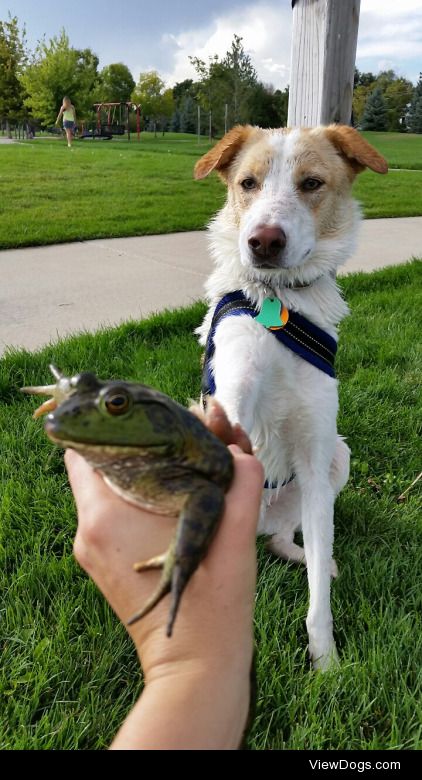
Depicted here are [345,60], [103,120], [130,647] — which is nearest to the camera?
[130,647]

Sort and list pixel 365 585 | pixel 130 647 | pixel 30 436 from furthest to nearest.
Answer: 1. pixel 30 436
2. pixel 365 585
3. pixel 130 647

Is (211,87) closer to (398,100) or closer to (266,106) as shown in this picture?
(266,106)

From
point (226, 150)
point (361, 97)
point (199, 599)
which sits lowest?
point (199, 599)

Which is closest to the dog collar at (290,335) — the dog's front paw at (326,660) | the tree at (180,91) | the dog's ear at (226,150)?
the dog's ear at (226,150)

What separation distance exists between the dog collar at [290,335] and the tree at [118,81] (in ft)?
234

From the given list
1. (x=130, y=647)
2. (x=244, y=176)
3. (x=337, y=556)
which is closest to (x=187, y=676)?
(x=130, y=647)

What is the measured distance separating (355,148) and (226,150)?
62cm

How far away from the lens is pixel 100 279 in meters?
5.76

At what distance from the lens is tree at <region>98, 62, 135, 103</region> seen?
6606 cm

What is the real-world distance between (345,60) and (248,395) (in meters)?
2.81

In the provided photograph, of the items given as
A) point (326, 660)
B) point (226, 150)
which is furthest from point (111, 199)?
point (326, 660)

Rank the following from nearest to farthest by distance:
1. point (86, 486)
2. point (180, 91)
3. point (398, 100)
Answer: point (86, 486) < point (398, 100) < point (180, 91)

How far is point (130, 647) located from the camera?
1.91 metres
